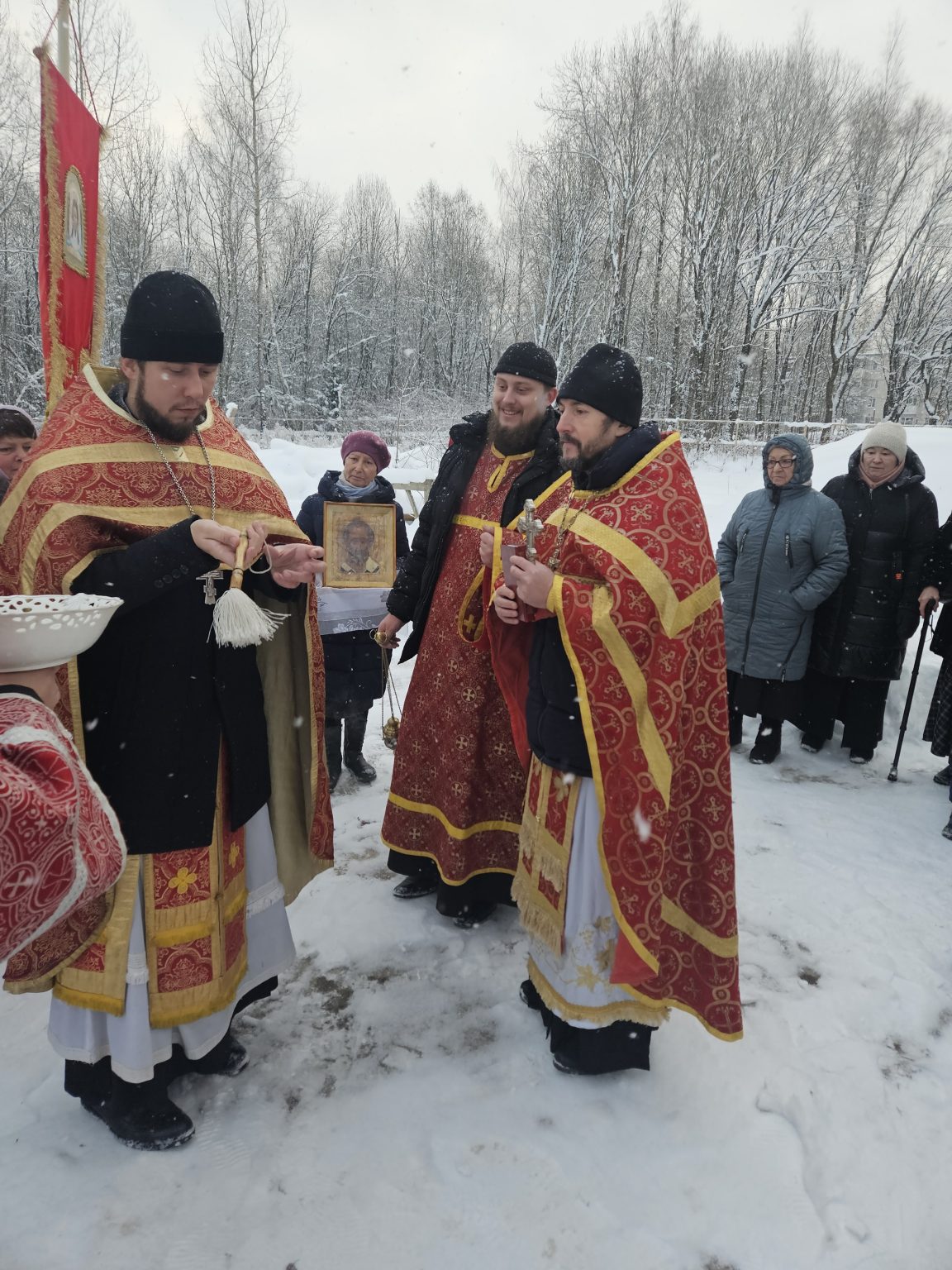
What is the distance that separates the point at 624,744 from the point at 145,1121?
1.73 m

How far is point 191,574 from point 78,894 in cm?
97

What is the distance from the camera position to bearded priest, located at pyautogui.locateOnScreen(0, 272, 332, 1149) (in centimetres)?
184

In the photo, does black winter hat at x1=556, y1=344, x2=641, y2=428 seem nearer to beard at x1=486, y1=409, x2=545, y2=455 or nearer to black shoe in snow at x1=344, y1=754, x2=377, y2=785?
beard at x1=486, y1=409, x2=545, y2=455

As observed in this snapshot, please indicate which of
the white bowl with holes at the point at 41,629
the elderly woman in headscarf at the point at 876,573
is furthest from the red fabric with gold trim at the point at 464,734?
the elderly woman in headscarf at the point at 876,573

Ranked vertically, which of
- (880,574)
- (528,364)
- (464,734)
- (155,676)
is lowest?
(464,734)

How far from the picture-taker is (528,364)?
2.94 m

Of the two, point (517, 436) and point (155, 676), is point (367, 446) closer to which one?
point (517, 436)

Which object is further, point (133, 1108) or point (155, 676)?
point (133, 1108)

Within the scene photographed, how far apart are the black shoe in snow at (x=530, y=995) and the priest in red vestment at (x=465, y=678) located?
50 centimetres

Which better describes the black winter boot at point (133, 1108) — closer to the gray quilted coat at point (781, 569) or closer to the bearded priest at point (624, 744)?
the bearded priest at point (624, 744)

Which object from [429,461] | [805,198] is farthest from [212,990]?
[805,198]

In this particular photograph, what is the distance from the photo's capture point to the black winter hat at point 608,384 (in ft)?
7.22


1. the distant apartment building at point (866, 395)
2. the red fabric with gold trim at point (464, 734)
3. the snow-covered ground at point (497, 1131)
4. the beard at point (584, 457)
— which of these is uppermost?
the distant apartment building at point (866, 395)

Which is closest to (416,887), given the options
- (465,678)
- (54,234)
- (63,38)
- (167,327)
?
(465,678)
